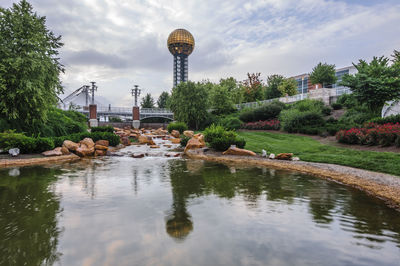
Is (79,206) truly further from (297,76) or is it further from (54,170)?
(297,76)

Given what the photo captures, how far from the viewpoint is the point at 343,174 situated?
26.3 feet

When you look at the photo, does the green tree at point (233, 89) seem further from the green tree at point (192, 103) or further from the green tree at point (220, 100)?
the green tree at point (192, 103)

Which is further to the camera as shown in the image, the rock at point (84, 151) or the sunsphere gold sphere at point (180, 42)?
the sunsphere gold sphere at point (180, 42)

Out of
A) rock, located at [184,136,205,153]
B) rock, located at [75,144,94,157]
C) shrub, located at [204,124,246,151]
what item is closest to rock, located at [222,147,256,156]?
shrub, located at [204,124,246,151]

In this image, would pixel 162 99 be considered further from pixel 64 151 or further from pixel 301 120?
pixel 64 151

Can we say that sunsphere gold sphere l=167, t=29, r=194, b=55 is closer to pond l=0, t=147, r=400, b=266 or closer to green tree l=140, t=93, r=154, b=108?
green tree l=140, t=93, r=154, b=108

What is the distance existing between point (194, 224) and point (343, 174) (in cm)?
629

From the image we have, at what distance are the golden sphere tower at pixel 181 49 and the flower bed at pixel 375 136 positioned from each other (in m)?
106

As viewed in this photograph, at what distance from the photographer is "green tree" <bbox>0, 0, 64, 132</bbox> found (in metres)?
13.1

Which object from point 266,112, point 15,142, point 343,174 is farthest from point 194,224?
point 266,112

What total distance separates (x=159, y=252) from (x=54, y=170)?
8.40m

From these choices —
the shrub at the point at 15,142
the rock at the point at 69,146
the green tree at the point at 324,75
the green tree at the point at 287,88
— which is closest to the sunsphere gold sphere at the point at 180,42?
the green tree at the point at 287,88

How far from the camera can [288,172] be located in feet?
30.5

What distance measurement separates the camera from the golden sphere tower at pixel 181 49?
4548 inches
